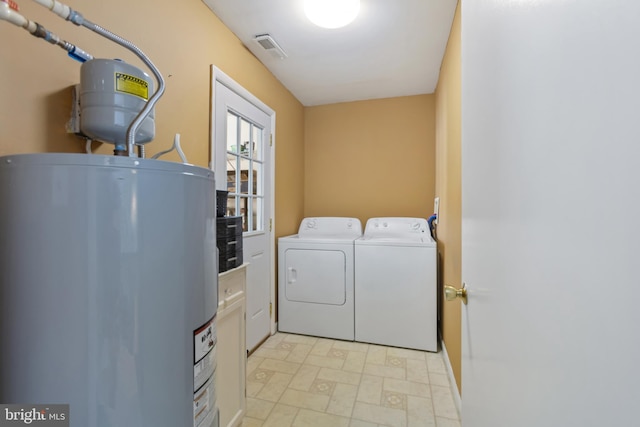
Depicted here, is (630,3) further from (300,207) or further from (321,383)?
(300,207)

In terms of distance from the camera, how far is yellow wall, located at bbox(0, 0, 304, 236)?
2.94 ft

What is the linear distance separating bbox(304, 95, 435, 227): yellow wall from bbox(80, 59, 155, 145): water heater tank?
8.57 feet

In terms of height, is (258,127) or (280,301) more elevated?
(258,127)

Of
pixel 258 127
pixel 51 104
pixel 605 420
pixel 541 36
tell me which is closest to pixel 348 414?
pixel 605 420

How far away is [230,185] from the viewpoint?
211 cm

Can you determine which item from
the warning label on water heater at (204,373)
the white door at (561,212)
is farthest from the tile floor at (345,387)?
the white door at (561,212)

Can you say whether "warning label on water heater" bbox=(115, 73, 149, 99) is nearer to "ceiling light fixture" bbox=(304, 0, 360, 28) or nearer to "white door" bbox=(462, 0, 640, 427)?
"white door" bbox=(462, 0, 640, 427)

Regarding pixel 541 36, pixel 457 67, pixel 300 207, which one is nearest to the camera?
pixel 541 36

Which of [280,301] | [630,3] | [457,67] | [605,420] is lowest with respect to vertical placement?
[280,301]

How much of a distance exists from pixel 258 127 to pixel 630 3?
2419 millimetres

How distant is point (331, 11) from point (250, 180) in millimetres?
1335

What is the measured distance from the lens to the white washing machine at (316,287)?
2578 millimetres

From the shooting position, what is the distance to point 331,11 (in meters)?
1.70

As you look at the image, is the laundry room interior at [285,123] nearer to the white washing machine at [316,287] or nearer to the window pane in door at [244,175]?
the white washing machine at [316,287]
